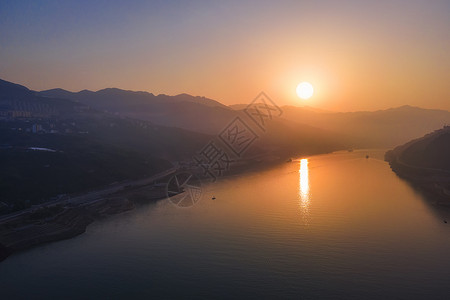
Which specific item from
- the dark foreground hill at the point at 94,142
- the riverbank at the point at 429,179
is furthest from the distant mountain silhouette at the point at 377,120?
the riverbank at the point at 429,179

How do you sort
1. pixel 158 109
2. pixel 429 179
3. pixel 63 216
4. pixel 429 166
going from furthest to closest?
pixel 158 109
pixel 429 166
pixel 429 179
pixel 63 216

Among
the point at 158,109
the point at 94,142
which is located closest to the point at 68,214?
the point at 94,142

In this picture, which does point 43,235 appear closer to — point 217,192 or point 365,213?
point 217,192

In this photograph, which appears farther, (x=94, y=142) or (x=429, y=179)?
(x=94, y=142)

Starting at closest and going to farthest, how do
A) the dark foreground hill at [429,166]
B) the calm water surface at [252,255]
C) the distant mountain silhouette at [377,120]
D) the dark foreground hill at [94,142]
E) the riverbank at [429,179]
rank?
the calm water surface at [252,255], the riverbank at [429,179], the dark foreground hill at [94,142], the dark foreground hill at [429,166], the distant mountain silhouette at [377,120]

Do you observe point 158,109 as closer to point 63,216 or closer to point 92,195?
point 92,195

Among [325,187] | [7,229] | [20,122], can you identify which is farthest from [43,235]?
[20,122]

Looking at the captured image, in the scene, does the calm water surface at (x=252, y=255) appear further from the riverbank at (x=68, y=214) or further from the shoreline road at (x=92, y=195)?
the shoreline road at (x=92, y=195)
